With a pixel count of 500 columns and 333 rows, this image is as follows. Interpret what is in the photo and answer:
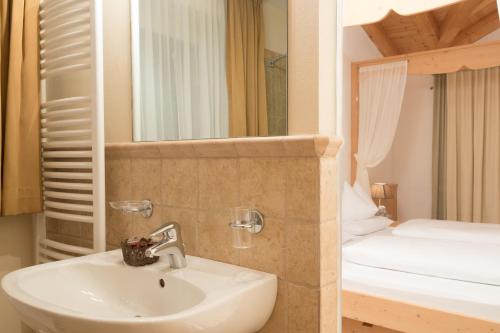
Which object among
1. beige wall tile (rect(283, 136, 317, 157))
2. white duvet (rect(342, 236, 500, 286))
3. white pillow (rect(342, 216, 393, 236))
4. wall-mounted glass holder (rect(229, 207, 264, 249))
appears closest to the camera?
beige wall tile (rect(283, 136, 317, 157))

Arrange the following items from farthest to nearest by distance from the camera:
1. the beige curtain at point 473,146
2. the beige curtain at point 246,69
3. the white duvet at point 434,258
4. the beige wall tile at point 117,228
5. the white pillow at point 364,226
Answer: the beige curtain at point 473,146, the white pillow at point 364,226, the white duvet at point 434,258, the beige wall tile at point 117,228, the beige curtain at point 246,69

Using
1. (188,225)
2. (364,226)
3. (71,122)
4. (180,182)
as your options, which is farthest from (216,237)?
(364,226)

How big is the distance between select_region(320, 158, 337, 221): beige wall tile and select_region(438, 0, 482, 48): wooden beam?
3.44 meters

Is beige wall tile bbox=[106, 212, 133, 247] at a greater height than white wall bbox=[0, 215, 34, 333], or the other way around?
beige wall tile bbox=[106, 212, 133, 247]

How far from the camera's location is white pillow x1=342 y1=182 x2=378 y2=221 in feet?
10.1

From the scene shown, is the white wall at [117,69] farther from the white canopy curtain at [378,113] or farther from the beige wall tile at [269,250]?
the white canopy curtain at [378,113]

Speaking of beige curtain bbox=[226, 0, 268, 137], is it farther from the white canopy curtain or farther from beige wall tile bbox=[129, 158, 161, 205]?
the white canopy curtain

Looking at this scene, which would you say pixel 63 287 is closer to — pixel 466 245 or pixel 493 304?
pixel 493 304

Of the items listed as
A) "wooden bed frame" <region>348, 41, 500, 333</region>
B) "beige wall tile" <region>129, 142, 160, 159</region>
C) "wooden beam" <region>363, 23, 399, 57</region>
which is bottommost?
"wooden bed frame" <region>348, 41, 500, 333</region>

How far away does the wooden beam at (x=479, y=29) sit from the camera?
13.0ft

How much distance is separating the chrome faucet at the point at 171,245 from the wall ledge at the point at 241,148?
25cm

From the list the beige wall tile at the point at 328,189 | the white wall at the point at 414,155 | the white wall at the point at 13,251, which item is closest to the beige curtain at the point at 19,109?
the white wall at the point at 13,251

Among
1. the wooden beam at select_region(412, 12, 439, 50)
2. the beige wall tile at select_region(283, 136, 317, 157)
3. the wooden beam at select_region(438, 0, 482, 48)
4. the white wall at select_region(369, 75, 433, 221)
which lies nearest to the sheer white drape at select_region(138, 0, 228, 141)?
the beige wall tile at select_region(283, 136, 317, 157)

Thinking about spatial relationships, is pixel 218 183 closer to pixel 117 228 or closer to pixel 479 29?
pixel 117 228
